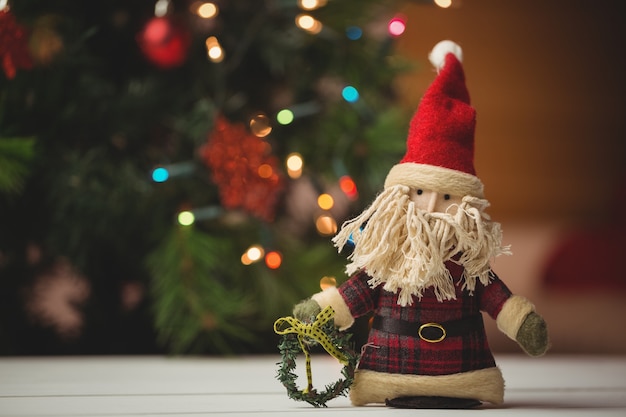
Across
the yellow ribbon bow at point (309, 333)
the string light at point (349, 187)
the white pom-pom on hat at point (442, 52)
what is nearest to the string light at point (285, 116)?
the string light at point (349, 187)

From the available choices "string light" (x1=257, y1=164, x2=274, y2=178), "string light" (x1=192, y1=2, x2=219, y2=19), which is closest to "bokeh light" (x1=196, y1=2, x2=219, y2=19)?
"string light" (x1=192, y1=2, x2=219, y2=19)

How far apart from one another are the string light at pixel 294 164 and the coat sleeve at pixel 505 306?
0.46 m

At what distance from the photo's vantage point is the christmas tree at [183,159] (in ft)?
3.35

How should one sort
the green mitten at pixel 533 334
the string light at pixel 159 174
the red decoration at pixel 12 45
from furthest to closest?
the string light at pixel 159 174, the red decoration at pixel 12 45, the green mitten at pixel 533 334

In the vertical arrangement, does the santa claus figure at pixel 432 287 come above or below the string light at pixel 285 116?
below

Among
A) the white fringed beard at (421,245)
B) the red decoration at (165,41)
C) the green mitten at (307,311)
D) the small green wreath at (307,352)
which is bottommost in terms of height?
the small green wreath at (307,352)

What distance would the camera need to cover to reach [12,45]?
0.91m

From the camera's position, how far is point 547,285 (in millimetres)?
1356

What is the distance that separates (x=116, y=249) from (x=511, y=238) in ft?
2.31

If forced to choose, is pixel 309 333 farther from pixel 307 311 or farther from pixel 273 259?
pixel 273 259

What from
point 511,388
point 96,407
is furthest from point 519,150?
point 96,407

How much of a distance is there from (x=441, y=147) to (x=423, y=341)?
156 millimetres

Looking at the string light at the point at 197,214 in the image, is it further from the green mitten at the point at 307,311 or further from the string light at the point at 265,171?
the green mitten at the point at 307,311

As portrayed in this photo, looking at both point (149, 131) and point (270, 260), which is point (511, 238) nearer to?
point (270, 260)
